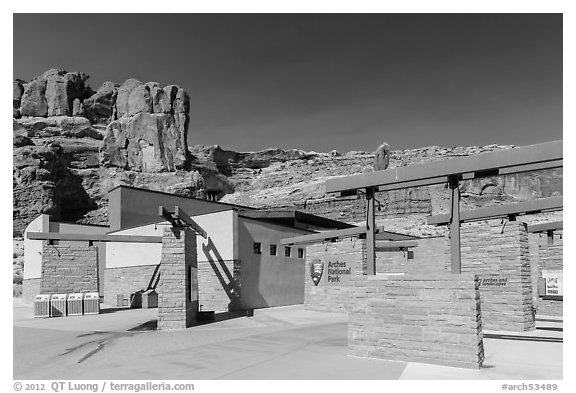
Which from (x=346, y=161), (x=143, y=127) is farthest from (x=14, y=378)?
(x=346, y=161)

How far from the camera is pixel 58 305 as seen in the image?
21641mm

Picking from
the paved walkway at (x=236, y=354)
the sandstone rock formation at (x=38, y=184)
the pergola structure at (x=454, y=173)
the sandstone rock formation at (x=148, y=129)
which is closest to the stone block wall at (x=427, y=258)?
the paved walkway at (x=236, y=354)

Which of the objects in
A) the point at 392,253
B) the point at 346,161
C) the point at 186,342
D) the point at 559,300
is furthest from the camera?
the point at 346,161

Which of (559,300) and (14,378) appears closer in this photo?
(14,378)

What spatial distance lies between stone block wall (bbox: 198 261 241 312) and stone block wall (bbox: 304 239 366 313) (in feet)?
10.5

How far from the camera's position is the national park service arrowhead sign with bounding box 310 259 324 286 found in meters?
21.5

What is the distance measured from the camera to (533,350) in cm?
1088

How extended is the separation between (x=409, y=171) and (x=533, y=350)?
15.4 feet

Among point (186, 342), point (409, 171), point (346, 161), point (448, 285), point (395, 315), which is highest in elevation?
point (346, 161)

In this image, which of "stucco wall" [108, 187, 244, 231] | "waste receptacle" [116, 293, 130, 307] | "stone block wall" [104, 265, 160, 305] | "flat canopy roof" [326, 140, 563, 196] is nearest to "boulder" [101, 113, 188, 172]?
"stucco wall" [108, 187, 244, 231]

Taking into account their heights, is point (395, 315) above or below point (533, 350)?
above

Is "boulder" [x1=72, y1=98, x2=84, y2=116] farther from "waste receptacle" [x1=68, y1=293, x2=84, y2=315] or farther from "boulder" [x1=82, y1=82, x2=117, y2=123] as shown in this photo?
"waste receptacle" [x1=68, y1=293, x2=84, y2=315]
